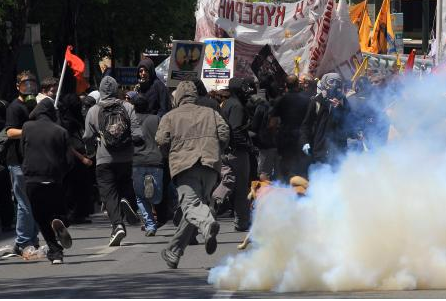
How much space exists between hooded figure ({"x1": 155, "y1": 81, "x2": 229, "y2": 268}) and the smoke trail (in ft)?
3.73

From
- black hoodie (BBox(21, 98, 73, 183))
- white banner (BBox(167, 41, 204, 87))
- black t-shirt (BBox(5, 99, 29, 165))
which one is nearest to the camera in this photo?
black hoodie (BBox(21, 98, 73, 183))

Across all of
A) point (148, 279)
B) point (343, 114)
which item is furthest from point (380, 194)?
point (343, 114)

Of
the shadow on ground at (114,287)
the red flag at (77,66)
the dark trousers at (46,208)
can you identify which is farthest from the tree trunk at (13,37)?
the shadow on ground at (114,287)

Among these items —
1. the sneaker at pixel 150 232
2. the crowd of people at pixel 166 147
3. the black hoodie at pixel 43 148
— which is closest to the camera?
the crowd of people at pixel 166 147

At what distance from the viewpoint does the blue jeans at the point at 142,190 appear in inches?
602

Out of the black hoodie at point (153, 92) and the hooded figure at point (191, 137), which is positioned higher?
the hooded figure at point (191, 137)

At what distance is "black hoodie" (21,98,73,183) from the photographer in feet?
41.7

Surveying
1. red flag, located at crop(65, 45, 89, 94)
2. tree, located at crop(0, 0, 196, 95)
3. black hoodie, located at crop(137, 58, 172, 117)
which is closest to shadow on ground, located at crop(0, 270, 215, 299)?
black hoodie, located at crop(137, 58, 172, 117)

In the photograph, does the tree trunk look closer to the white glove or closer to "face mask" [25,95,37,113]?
"face mask" [25,95,37,113]

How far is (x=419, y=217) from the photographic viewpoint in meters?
10.0

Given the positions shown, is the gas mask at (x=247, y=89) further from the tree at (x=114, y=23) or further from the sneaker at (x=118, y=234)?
the tree at (x=114, y=23)

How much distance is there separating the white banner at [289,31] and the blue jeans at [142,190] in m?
10.2

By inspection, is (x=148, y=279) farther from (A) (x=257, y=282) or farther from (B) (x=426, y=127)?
(B) (x=426, y=127)

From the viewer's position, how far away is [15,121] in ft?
46.5
